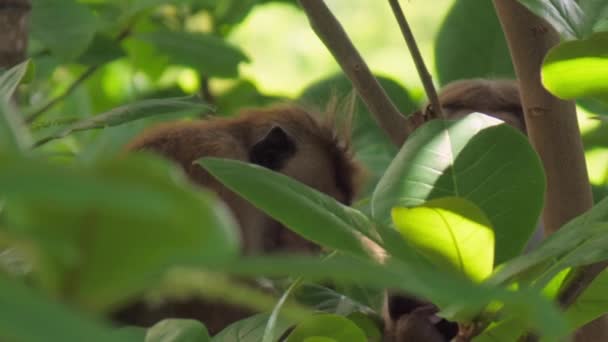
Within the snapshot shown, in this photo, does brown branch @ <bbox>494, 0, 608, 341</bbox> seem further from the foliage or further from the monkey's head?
the monkey's head

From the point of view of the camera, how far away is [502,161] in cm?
75

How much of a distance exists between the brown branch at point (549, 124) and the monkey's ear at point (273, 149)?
3.38 feet

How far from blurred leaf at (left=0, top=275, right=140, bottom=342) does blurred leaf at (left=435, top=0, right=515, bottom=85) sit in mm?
1415

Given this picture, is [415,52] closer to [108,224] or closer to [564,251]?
[564,251]

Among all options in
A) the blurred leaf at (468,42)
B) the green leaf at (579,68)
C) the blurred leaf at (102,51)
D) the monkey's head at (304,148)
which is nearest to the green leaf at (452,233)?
the green leaf at (579,68)

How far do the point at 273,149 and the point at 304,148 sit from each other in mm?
96

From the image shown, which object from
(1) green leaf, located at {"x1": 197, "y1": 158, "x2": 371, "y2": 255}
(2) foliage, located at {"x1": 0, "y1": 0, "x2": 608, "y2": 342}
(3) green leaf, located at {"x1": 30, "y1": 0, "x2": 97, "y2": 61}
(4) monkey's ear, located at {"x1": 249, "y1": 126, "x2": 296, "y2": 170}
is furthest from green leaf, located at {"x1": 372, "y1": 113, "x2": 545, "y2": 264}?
(4) monkey's ear, located at {"x1": 249, "y1": 126, "x2": 296, "y2": 170}

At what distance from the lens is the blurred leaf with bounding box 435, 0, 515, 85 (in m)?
1.62

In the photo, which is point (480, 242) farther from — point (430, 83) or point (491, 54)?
point (491, 54)

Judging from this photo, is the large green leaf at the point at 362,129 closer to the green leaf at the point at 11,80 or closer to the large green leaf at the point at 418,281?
the green leaf at the point at 11,80

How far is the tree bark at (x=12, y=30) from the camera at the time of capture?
4.98ft

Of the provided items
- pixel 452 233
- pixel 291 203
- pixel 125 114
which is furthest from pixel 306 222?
pixel 125 114

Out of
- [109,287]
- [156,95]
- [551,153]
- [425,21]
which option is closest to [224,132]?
[156,95]

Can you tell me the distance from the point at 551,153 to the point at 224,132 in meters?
1.04
